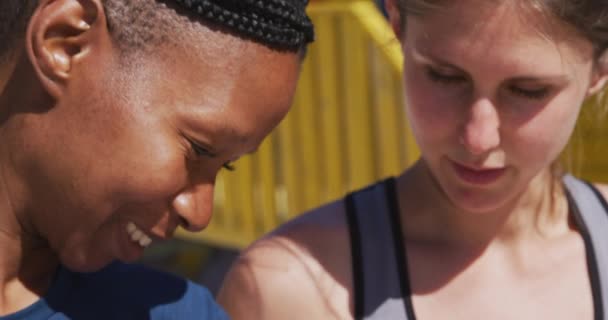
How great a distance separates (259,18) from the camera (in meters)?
1.69

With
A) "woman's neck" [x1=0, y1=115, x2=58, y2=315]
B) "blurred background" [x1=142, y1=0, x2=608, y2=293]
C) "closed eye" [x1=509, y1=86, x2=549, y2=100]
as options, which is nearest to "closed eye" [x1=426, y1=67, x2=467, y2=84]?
"closed eye" [x1=509, y1=86, x2=549, y2=100]

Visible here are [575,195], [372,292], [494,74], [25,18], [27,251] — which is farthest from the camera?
[575,195]

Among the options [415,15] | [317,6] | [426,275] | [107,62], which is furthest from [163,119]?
[317,6]

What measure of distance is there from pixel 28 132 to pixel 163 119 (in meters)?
0.21

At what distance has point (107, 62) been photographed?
1648 mm

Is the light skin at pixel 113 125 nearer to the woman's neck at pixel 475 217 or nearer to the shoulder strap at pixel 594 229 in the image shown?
the woman's neck at pixel 475 217

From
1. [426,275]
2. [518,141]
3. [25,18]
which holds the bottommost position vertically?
[426,275]

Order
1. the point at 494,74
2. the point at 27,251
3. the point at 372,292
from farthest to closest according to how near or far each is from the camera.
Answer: the point at 372,292 → the point at 494,74 → the point at 27,251

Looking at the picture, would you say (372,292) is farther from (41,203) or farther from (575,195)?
(41,203)

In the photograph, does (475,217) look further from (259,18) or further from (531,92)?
(259,18)

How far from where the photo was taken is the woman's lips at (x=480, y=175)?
2.12 m

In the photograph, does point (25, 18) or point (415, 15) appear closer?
point (25, 18)

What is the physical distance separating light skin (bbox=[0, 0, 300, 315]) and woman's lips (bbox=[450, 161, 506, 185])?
1.85 feet

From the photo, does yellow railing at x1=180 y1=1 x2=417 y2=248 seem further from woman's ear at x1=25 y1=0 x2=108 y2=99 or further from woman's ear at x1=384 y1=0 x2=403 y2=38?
woman's ear at x1=25 y1=0 x2=108 y2=99
